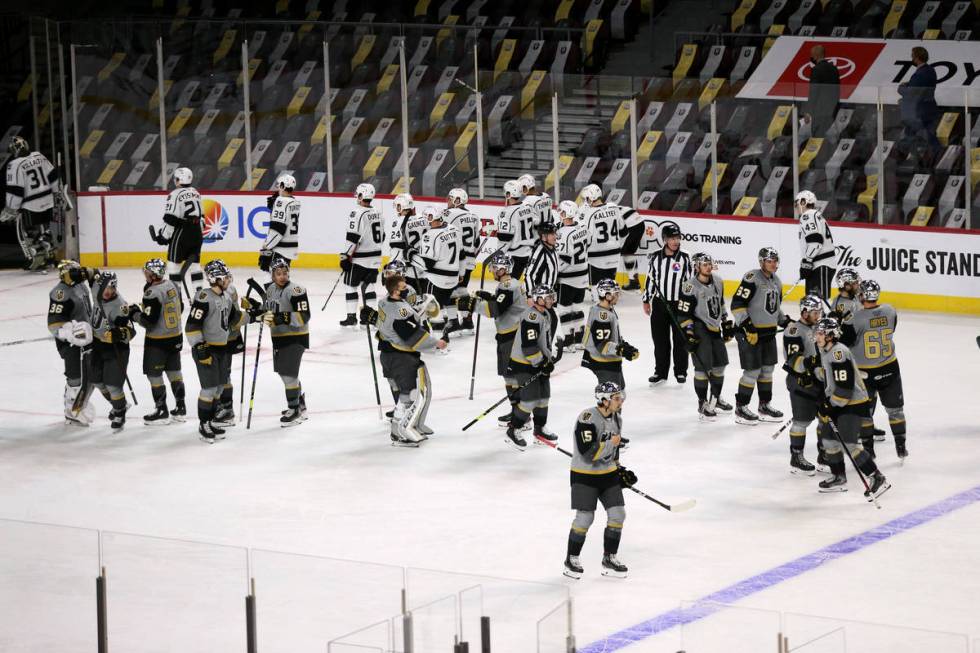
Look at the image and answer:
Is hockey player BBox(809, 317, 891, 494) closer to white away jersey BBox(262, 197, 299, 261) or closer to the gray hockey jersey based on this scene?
the gray hockey jersey

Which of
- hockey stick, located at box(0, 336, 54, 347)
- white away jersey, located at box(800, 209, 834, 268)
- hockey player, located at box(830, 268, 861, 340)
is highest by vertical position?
white away jersey, located at box(800, 209, 834, 268)

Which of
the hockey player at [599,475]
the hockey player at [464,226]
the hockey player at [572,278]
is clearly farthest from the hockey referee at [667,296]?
the hockey player at [599,475]

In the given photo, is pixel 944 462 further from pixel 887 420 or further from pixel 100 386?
pixel 100 386

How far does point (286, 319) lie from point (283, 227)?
4704 millimetres

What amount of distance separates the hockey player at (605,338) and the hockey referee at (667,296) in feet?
5.79

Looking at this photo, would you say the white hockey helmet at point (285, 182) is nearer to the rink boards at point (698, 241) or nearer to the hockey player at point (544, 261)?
the rink boards at point (698, 241)

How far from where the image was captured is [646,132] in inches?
743

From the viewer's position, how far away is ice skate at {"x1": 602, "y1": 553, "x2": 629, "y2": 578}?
31.3 ft

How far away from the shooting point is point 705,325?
13.1 metres

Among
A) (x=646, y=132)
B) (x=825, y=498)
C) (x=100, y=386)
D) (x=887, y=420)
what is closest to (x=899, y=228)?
(x=646, y=132)

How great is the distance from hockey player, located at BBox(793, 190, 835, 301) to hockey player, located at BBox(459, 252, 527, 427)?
364cm

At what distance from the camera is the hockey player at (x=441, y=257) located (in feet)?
52.3

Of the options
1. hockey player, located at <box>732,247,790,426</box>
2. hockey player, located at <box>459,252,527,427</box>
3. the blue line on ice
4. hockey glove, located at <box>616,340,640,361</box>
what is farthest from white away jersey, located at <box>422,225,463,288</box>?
the blue line on ice

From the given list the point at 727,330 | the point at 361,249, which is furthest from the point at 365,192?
the point at 727,330
